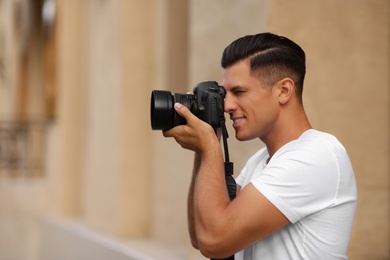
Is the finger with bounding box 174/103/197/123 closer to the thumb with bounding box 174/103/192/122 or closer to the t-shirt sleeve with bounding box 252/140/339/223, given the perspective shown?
the thumb with bounding box 174/103/192/122

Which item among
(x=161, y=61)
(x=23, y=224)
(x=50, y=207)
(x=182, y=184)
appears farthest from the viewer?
(x=23, y=224)

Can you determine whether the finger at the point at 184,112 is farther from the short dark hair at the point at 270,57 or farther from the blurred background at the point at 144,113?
the blurred background at the point at 144,113

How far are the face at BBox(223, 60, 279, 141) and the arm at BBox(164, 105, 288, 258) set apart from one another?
0.11 metres

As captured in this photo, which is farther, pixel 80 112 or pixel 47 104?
pixel 47 104

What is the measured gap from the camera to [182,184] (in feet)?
19.6

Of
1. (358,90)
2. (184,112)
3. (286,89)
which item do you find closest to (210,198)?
(184,112)

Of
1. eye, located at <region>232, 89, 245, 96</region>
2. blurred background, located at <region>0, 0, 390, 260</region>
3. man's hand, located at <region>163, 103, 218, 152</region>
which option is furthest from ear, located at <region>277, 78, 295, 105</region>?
blurred background, located at <region>0, 0, 390, 260</region>

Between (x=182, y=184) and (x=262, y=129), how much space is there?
3.84 meters

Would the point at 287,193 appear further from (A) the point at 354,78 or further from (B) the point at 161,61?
(B) the point at 161,61

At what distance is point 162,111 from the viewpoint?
223 centimetres

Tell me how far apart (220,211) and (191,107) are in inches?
16.2

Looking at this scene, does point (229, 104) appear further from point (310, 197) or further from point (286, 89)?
point (310, 197)

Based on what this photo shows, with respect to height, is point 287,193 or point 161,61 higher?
point 161,61

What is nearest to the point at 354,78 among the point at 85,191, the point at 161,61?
the point at 161,61
